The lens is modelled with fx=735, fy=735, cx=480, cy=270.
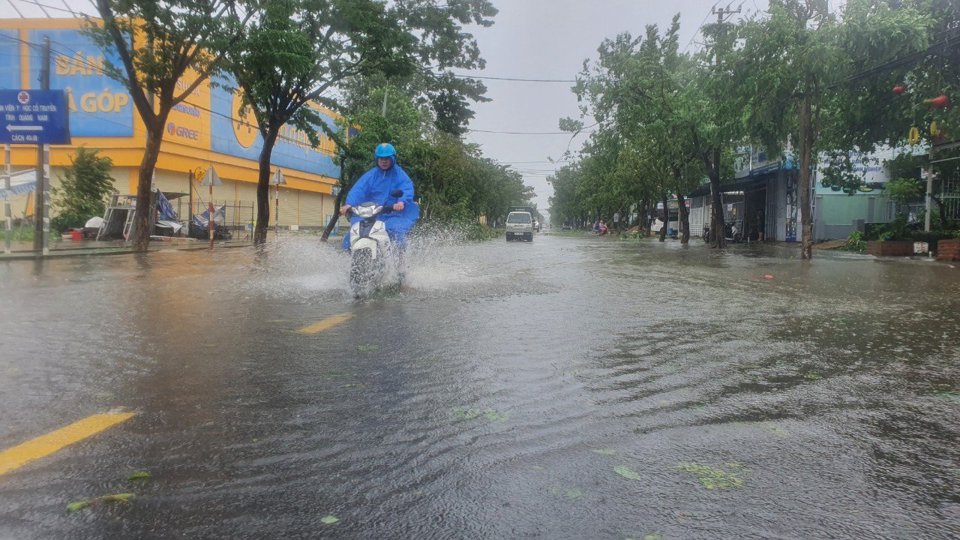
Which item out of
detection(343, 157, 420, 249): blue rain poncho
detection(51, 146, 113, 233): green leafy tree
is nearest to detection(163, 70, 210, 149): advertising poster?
detection(51, 146, 113, 233): green leafy tree

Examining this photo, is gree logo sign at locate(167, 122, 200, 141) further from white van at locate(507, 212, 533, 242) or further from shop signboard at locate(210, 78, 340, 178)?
white van at locate(507, 212, 533, 242)

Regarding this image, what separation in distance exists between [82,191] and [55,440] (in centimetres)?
2939

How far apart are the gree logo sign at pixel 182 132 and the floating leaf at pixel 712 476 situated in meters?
36.9

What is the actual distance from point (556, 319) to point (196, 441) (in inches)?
181

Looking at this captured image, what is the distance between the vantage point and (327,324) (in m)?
6.82

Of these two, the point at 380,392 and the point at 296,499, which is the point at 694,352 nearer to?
the point at 380,392

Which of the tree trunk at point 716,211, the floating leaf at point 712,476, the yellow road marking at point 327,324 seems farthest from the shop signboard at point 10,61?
the floating leaf at point 712,476

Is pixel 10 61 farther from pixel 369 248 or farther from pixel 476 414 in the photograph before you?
pixel 476 414

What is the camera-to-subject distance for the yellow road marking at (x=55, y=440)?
305cm

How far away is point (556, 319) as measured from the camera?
7426 millimetres

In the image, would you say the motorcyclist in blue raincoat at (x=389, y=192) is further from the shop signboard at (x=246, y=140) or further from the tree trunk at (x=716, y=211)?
the shop signboard at (x=246, y=140)

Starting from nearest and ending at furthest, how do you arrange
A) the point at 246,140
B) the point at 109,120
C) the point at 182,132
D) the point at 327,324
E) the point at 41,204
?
the point at 327,324 → the point at 41,204 → the point at 109,120 → the point at 182,132 → the point at 246,140

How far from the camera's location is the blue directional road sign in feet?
56.9

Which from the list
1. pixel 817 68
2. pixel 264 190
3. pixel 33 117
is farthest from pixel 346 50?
pixel 817 68
